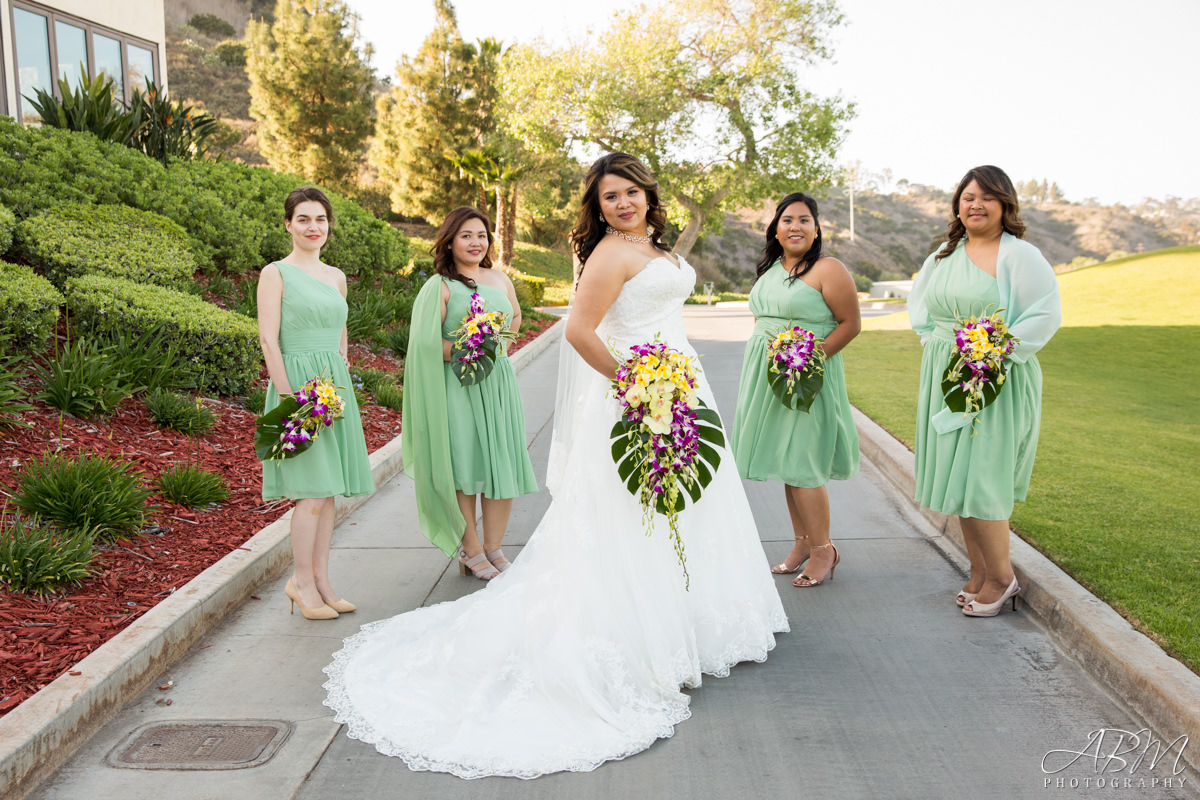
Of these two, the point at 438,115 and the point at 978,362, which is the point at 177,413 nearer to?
the point at 978,362

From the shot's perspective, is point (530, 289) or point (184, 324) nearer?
point (184, 324)

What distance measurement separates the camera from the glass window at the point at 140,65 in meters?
18.3

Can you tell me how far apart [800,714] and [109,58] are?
1986 centimetres

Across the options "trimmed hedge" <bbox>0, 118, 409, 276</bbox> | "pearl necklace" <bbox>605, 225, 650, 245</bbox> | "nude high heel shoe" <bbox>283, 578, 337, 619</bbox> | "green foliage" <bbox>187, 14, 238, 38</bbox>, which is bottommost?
"nude high heel shoe" <bbox>283, 578, 337, 619</bbox>

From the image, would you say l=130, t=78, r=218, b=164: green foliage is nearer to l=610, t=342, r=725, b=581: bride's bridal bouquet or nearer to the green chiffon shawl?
the green chiffon shawl

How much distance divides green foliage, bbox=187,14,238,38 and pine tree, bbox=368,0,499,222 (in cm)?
3657

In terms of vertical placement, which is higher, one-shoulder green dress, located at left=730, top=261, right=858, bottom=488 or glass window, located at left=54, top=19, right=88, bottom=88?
glass window, located at left=54, top=19, right=88, bottom=88

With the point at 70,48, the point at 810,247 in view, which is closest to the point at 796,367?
the point at 810,247

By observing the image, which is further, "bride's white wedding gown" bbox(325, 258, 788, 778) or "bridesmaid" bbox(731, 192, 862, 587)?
"bridesmaid" bbox(731, 192, 862, 587)

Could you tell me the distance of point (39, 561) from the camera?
14.1 feet

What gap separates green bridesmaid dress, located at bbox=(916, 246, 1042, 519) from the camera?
438 cm

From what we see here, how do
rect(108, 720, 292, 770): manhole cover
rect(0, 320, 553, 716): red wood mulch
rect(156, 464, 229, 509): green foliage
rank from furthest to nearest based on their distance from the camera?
rect(156, 464, 229, 509): green foliage < rect(0, 320, 553, 716): red wood mulch < rect(108, 720, 292, 770): manhole cover

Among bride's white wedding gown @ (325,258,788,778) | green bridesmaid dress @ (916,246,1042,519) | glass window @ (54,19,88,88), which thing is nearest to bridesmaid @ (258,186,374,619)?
bride's white wedding gown @ (325,258,788,778)

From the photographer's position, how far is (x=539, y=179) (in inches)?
1316
